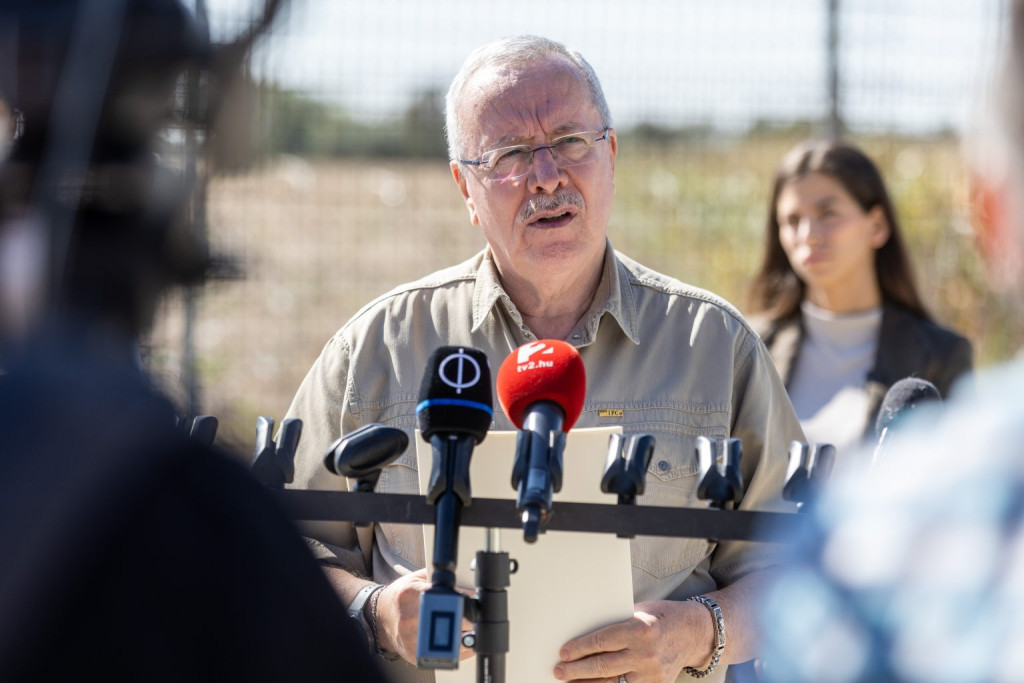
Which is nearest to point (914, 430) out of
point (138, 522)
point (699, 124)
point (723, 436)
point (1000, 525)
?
point (1000, 525)

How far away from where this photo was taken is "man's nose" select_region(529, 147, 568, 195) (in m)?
2.81

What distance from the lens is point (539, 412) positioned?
199 cm

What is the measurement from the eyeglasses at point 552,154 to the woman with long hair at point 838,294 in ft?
5.83

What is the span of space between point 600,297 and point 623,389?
0.25m

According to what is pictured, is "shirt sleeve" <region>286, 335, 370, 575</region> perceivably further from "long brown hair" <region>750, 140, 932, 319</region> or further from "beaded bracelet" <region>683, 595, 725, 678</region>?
"long brown hair" <region>750, 140, 932, 319</region>

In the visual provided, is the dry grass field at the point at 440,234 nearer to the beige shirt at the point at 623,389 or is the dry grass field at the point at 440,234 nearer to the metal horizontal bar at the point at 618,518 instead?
the beige shirt at the point at 623,389

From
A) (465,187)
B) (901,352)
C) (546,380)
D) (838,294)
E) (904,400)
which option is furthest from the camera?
(838,294)

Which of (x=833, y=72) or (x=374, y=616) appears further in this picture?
(x=833, y=72)

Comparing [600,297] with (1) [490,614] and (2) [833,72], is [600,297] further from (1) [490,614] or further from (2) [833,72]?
(2) [833,72]

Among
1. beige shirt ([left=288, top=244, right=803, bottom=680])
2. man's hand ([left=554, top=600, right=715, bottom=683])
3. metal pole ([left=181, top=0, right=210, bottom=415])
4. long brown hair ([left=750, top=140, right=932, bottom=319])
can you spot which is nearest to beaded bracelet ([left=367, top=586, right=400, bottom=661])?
beige shirt ([left=288, top=244, right=803, bottom=680])

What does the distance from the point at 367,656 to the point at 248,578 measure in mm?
137

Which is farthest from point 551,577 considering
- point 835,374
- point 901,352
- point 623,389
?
point 901,352

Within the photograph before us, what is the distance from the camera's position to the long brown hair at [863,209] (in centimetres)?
459

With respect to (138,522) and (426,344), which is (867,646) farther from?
(426,344)
